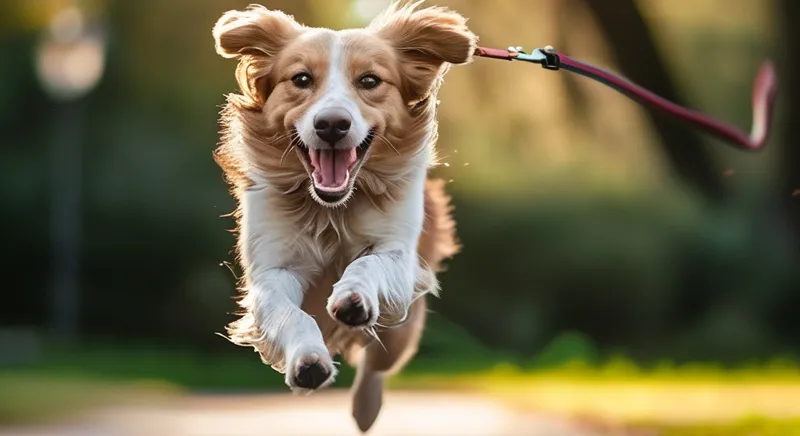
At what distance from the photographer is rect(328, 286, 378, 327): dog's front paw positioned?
327 centimetres

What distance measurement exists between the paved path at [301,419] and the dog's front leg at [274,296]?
476 cm

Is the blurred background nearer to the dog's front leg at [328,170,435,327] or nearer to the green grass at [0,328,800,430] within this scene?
the green grass at [0,328,800,430]

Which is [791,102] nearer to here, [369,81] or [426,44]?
[426,44]

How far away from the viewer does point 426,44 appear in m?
3.69

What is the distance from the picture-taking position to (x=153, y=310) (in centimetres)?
1299

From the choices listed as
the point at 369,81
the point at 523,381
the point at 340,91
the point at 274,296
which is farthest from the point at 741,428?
the point at 340,91

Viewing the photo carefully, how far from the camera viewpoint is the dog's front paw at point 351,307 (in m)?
3.27

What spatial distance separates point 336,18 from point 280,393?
3.78 m

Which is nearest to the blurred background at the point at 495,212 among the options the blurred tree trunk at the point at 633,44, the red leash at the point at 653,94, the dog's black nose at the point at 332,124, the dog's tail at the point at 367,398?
the blurred tree trunk at the point at 633,44

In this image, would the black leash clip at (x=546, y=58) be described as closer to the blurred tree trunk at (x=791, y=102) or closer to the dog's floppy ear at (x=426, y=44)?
the dog's floppy ear at (x=426, y=44)

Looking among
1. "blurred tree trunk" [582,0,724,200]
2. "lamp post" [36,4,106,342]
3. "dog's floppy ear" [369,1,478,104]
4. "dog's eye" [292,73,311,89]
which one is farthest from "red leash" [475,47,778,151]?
"lamp post" [36,4,106,342]

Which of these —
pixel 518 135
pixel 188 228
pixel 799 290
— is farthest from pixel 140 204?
pixel 799 290

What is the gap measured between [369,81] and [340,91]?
0.49 feet

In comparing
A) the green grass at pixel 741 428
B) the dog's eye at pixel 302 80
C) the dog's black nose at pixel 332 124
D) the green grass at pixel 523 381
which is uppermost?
the dog's eye at pixel 302 80
